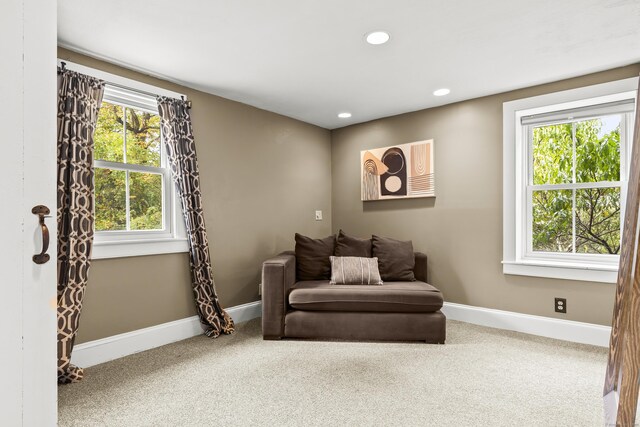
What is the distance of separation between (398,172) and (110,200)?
2955 mm

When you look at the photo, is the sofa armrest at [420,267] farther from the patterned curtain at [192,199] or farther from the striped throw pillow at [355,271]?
the patterned curtain at [192,199]

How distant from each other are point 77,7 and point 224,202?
1878mm

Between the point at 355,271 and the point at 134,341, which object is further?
the point at 355,271

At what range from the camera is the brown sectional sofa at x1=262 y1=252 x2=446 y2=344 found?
9.64 ft

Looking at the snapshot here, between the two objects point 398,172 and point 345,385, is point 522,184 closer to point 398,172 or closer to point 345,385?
point 398,172

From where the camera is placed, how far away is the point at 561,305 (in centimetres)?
304

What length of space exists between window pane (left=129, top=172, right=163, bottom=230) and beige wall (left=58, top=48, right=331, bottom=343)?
311 millimetres

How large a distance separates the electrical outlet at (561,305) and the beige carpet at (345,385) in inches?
11.7

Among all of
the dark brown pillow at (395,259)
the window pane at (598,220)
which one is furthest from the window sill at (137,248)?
the window pane at (598,220)

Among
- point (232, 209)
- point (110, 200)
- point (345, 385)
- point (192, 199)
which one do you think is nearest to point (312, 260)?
point (232, 209)

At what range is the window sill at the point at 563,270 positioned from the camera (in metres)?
2.82
